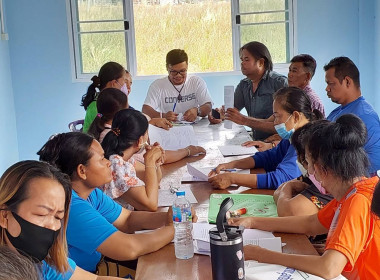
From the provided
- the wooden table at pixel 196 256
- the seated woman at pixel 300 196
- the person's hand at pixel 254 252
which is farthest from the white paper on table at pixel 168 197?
the person's hand at pixel 254 252

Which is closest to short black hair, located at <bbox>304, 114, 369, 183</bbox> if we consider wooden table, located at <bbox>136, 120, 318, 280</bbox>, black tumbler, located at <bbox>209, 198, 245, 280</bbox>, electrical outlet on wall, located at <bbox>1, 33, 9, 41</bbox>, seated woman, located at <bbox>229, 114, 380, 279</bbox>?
seated woman, located at <bbox>229, 114, 380, 279</bbox>

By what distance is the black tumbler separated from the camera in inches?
64.9

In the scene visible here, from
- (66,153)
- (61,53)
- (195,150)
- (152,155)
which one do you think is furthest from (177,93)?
(66,153)

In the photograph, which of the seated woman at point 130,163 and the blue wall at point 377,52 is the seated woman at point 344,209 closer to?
the seated woman at point 130,163

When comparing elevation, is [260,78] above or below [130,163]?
above

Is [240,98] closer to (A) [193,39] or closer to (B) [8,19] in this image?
(A) [193,39]

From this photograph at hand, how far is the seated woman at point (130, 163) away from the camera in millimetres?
2637

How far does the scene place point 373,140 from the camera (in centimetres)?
337

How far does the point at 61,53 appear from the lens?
20.9 feet

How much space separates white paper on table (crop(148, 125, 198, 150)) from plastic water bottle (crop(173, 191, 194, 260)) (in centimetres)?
172

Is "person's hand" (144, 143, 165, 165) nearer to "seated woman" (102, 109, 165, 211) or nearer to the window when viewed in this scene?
"seated woman" (102, 109, 165, 211)

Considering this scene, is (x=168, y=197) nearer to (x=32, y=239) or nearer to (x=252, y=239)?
(x=252, y=239)

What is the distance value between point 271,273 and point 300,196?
0.72 meters

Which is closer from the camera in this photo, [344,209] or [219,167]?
[344,209]
